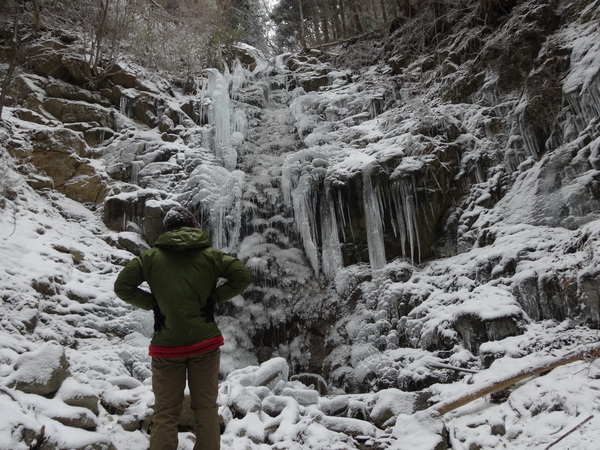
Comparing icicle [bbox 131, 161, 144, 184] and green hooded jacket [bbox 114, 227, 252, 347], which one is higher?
icicle [bbox 131, 161, 144, 184]

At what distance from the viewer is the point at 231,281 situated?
2.79 metres

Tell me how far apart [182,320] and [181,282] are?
0.78 feet

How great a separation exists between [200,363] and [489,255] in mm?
4945

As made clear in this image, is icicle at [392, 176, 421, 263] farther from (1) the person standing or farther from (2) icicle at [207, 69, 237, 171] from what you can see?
(1) the person standing

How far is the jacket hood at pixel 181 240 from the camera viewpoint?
2.72m

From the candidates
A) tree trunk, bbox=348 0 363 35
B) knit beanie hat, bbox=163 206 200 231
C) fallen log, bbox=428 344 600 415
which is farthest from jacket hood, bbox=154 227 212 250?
tree trunk, bbox=348 0 363 35

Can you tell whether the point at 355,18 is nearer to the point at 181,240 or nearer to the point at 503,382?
the point at 503,382

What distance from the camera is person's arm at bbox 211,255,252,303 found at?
2789 mm

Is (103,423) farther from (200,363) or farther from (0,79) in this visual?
(0,79)

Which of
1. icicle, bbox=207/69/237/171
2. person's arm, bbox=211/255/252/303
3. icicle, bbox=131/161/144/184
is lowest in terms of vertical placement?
person's arm, bbox=211/255/252/303

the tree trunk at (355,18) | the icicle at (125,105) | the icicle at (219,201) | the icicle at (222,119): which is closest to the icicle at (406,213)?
the icicle at (219,201)

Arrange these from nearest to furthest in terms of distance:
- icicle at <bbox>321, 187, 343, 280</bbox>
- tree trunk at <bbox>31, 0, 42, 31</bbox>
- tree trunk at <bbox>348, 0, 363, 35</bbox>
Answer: icicle at <bbox>321, 187, 343, 280</bbox>, tree trunk at <bbox>31, 0, 42, 31</bbox>, tree trunk at <bbox>348, 0, 363, 35</bbox>

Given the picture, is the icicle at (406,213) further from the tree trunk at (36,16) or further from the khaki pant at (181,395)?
the tree trunk at (36,16)

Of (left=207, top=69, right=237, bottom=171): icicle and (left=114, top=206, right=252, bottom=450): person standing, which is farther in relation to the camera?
(left=207, top=69, right=237, bottom=171): icicle
